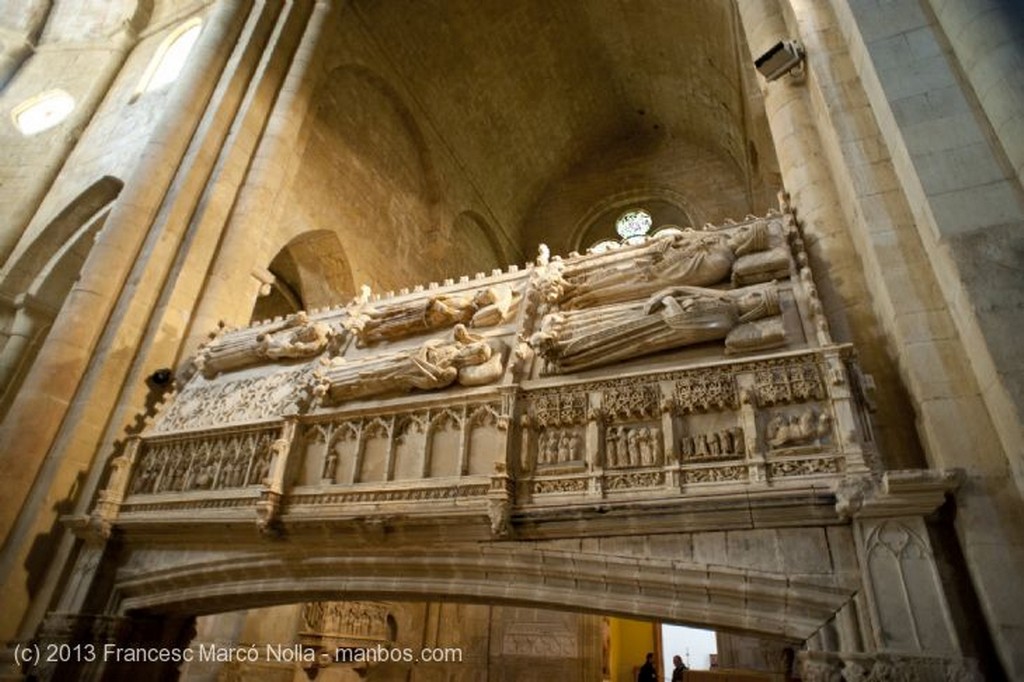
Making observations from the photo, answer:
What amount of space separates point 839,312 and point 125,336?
292 inches

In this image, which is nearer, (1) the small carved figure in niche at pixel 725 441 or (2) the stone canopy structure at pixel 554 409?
(2) the stone canopy structure at pixel 554 409

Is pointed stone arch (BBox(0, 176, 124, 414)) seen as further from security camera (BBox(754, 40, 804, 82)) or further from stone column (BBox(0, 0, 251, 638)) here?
security camera (BBox(754, 40, 804, 82))

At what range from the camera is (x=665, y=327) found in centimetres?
454

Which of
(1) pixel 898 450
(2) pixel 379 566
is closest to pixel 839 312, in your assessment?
(1) pixel 898 450

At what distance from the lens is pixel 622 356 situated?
4625 millimetres

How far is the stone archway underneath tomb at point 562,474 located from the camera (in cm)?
331

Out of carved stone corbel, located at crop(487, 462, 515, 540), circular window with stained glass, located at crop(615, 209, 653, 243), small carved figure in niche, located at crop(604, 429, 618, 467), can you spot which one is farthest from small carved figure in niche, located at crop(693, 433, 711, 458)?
circular window with stained glass, located at crop(615, 209, 653, 243)

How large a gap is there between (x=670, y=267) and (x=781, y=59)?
247 centimetres

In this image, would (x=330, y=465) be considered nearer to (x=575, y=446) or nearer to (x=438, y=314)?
(x=438, y=314)

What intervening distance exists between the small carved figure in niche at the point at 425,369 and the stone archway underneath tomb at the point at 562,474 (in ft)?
0.08

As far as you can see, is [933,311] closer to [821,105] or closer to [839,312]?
[839,312]

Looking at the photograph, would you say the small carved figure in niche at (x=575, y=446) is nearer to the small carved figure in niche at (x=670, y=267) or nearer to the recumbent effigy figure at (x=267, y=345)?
the small carved figure in niche at (x=670, y=267)

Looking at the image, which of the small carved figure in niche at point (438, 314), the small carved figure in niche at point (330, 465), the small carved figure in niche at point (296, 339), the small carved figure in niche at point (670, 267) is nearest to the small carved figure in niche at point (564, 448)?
the small carved figure in niche at point (670, 267)

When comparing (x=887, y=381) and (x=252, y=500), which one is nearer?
(x=887, y=381)
